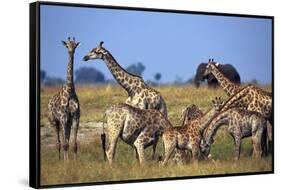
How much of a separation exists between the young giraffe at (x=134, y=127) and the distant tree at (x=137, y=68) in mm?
281

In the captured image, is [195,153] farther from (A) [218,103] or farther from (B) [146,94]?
(B) [146,94]

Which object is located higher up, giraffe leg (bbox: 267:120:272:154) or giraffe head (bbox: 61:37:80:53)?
giraffe head (bbox: 61:37:80:53)

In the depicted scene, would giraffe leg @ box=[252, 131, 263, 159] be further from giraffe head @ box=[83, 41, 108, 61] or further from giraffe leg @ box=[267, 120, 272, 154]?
giraffe head @ box=[83, 41, 108, 61]

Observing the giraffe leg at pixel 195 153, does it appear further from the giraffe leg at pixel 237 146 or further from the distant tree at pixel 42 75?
the distant tree at pixel 42 75

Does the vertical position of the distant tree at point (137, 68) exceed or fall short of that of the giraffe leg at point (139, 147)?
it exceeds it

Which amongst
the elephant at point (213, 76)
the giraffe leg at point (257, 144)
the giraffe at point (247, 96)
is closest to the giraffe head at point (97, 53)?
the elephant at point (213, 76)

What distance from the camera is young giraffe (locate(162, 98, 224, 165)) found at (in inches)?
280

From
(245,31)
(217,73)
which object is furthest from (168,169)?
(245,31)

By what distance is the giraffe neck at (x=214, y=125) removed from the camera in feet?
24.1

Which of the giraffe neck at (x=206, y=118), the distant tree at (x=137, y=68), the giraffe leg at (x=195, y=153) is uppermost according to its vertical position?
the distant tree at (x=137, y=68)

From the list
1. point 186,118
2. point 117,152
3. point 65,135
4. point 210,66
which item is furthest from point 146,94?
point 65,135

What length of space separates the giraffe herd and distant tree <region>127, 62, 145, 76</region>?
0.04 metres

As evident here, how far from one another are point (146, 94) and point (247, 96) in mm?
1015

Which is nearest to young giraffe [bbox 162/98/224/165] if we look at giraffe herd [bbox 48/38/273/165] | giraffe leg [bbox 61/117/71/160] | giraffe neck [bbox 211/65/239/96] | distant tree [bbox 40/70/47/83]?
giraffe herd [bbox 48/38/273/165]
